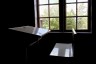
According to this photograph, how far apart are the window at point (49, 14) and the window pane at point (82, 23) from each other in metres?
0.46

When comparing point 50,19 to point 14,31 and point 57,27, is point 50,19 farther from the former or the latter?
point 14,31

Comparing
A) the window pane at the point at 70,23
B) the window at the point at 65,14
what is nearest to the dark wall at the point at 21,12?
the window at the point at 65,14

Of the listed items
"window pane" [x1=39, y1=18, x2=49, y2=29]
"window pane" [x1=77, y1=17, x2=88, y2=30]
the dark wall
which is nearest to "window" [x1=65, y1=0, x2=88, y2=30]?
"window pane" [x1=77, y1=17, x2=88, y2=30]

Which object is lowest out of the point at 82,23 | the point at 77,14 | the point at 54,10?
the point at 82,23

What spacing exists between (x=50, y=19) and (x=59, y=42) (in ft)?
1.95

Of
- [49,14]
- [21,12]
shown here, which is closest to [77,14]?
[49,14]

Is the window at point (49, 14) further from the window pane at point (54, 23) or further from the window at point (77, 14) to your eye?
the window at point (77, 14)

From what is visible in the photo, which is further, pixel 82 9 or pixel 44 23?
pixel 44 23

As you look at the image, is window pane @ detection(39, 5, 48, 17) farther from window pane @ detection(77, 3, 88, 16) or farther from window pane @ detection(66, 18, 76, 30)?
window pane @ detection(77, 3, 88, 16)

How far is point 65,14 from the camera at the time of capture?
10.5 feet

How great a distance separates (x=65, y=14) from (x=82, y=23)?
0.42 meters

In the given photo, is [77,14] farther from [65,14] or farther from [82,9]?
[65,14]

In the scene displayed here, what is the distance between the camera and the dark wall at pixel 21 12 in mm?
3004

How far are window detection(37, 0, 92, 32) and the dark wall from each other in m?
0.26
